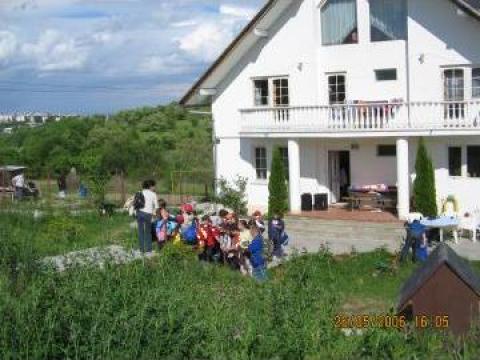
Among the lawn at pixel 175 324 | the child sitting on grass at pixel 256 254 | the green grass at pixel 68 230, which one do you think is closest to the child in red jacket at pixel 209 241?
the child sitting on grass at pixel 256 254

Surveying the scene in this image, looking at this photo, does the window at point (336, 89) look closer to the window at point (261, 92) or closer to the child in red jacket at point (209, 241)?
the window at point (261, 92)

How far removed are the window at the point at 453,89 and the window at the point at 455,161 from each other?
113cm

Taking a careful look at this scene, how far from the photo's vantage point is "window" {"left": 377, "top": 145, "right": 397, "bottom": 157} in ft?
80.9

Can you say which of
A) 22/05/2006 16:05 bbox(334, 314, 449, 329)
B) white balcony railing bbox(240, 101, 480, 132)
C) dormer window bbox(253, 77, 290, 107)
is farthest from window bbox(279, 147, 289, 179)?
22/05/2006 16:05 bbox(334, 314, 449, 329)

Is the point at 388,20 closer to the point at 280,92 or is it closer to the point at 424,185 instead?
the point at 280,92

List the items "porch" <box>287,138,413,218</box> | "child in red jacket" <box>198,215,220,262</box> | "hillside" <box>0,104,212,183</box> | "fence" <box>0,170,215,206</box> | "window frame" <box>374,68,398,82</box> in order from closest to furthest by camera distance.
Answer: "child in red jacket" <box>198,215,220,262</box> → "porch" <box>287,138,413,218</box> → "window frame" <box>374,68,398,82</box> → "fence" <box>0,170,215,206</box> → "hillside" <box>0,104,212,183</box>

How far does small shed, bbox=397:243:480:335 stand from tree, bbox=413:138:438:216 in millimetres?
12895

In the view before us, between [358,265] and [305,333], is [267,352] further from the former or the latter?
[358,265]

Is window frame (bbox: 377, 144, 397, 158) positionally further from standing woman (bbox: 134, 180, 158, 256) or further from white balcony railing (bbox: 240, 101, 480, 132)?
standing woman (bbox: 134, 180, 158, 256)

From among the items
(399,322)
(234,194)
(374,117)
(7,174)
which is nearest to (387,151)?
(374,117)

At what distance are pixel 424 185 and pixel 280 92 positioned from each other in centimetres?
662

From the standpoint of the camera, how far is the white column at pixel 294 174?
25.2 meters

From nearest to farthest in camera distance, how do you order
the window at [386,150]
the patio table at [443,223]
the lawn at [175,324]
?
the lawn at [175,324] → the patio table at [443,223] → the window at [386,150]

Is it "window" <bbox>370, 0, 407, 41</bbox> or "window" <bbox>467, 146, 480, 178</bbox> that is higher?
"window" <bbox>370, 0, 407, 41</bbox>
